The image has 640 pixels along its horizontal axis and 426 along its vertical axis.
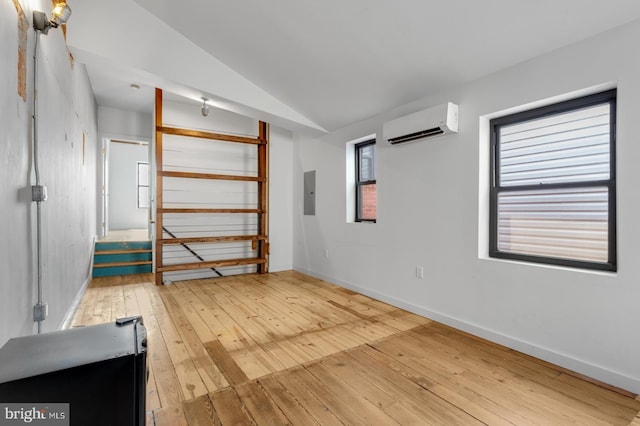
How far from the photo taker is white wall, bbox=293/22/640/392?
6.57 ft

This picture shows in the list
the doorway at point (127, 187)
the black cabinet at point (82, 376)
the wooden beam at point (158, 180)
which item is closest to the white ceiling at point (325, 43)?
the wooden beam at point (158, 180)

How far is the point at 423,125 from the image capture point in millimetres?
3109

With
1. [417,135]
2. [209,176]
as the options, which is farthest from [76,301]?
[417,135]

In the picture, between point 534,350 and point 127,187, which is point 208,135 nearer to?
point 534,350

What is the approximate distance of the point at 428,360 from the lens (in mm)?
2377

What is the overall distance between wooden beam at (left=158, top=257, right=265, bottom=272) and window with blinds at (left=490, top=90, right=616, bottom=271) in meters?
3.77

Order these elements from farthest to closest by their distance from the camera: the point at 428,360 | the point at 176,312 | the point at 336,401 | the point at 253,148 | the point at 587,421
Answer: the point at 253,148
the point at 176,312
the point at 428,360
the point at 336,401
the point at 587,421

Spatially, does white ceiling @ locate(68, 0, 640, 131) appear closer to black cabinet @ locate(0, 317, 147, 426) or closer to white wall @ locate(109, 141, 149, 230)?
black cabinet @ locate(0, 317, 147, 426)

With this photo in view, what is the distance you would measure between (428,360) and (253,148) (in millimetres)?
4500

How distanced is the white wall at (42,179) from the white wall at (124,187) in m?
6.11

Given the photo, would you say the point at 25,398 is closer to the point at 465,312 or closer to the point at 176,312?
the point at 176,312

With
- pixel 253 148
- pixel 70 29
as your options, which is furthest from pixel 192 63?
pixel 253 148

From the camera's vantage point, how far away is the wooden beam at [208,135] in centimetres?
479

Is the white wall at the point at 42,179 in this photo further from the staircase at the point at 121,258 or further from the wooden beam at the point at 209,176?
the staircase at the point at 121,258
